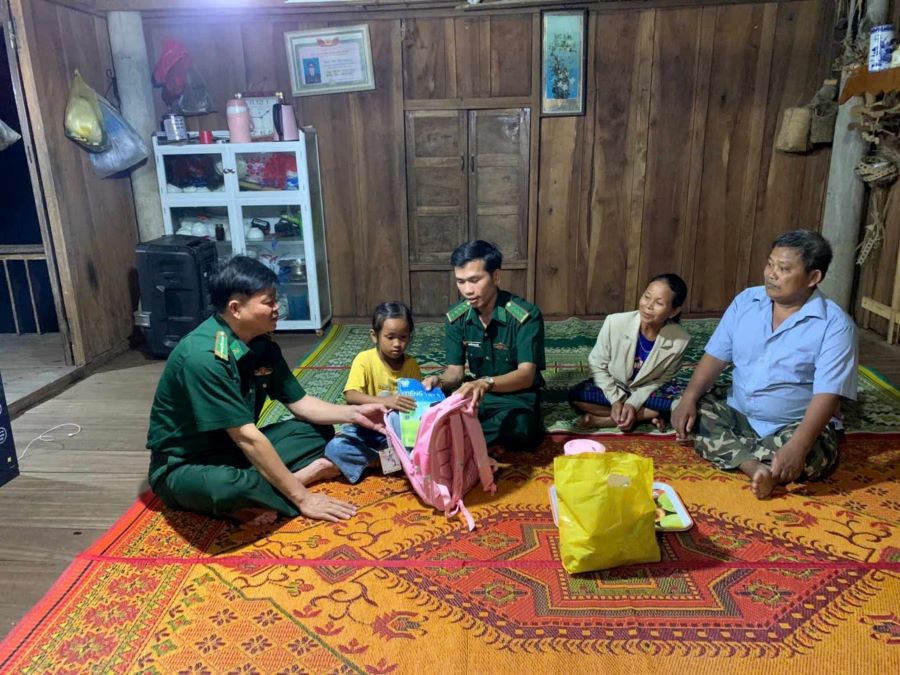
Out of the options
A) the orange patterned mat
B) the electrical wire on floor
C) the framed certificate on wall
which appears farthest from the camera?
the framed certificate on wall

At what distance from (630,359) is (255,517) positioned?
1676 mm

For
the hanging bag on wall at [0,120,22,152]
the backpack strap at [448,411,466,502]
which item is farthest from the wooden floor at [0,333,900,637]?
the hanging bag on wall at [0,120,22,152]

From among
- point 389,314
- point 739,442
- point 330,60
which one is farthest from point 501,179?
point 739,442

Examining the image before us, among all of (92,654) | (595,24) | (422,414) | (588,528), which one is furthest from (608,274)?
(92,654)

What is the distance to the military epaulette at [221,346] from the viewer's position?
2.05 meters

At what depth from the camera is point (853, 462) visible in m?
2.57

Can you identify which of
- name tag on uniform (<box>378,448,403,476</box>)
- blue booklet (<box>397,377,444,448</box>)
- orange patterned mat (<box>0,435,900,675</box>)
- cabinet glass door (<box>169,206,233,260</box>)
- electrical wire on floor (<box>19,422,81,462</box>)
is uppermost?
cabinet glass door (<box>169,206,233,260</box>)

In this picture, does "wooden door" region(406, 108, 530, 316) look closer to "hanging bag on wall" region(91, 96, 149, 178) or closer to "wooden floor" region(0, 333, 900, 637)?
"hanging bag on wall" region(91, 96, 149, 178)

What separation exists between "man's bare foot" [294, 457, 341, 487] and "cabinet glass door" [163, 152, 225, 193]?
2696mm

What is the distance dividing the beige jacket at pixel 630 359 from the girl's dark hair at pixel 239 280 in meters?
1.54

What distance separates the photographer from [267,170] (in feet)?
15.1

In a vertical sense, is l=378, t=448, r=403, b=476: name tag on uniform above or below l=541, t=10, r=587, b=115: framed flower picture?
below

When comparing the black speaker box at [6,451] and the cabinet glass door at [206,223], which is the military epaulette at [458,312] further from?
→ the cabinet glass door at [206,223]

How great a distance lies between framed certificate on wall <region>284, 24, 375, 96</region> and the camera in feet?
14.5
